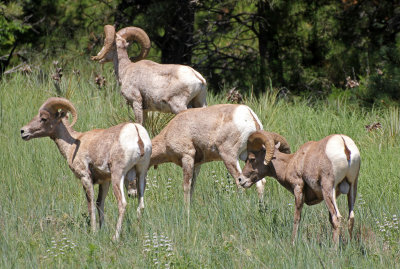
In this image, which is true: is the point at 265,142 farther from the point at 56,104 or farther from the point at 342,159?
the point at 56,104

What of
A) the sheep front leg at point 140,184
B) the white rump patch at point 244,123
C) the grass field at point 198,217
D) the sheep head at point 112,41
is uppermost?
the sheep head at point 112,41

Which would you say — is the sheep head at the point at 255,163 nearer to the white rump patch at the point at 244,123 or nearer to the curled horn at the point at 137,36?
the white rump patch at the point at 244,123

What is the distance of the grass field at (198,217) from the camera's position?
6.40 meters

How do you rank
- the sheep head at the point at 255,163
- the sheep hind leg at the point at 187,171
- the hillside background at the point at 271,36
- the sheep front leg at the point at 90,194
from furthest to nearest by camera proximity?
1. the hillside background at the point at 271,36
2. the sheep hind leg at the point at 187,171
3. the sheep front leg at the point at 90,194
4. the sheep head at the point at 255,163

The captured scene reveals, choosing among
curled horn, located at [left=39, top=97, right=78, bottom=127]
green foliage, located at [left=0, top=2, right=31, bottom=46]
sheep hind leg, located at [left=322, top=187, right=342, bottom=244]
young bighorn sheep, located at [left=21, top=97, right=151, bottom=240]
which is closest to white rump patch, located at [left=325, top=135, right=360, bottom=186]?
sheep hind leg, located at [left=322, top=187, right=342, bottom=244]

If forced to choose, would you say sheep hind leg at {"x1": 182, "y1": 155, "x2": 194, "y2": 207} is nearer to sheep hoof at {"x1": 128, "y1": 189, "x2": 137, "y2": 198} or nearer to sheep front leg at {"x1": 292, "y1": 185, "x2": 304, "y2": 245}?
sheep hoof at {"x1": 128, "y1": 189, "x2": 137, "y2": 198}

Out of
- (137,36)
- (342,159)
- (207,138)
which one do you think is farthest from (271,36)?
(342,159)

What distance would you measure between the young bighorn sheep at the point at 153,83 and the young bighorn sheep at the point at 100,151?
6.05 feet

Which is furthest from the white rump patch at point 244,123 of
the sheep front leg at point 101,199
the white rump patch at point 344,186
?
the white rump patch at point 344,186

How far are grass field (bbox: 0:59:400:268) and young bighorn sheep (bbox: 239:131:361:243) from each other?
0.39 metres

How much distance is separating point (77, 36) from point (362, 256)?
35.4 ft

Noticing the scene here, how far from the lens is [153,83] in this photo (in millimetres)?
9695

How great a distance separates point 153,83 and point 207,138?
148cm

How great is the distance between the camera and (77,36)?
1576cm
